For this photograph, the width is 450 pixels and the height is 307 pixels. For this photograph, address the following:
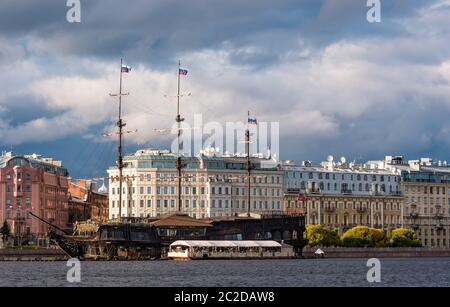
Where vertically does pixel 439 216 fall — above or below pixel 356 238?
above

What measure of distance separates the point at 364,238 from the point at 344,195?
69.0ft

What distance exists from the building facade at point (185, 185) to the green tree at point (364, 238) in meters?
16.9

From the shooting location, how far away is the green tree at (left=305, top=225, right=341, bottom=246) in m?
151

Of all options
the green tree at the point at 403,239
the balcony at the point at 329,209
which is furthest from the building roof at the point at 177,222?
the balcony at the point at 329,209

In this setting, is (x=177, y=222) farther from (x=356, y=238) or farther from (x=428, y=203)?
(x=428, y=203)

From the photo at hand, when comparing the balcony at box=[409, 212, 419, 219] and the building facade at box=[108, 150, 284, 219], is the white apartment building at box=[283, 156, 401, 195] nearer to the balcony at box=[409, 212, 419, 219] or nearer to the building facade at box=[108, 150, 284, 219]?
the balcony at box=[409, 212, 419, 219]

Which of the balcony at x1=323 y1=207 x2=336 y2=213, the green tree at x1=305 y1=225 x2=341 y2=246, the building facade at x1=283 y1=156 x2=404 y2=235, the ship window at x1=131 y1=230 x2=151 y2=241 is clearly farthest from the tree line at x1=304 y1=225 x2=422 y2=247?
the ship window at x1=131 y1=230 x2=151 y2=241

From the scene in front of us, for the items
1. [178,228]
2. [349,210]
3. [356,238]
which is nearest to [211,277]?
[178,228]

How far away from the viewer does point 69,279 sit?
7738cm

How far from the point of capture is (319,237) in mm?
151250

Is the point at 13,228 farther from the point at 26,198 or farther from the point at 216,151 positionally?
the point at 216,151

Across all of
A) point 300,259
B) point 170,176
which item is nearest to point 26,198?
point 170,176

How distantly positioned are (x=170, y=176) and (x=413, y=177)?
4593 cm

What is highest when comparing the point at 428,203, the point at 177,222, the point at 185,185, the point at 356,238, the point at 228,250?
the point at 185,185
